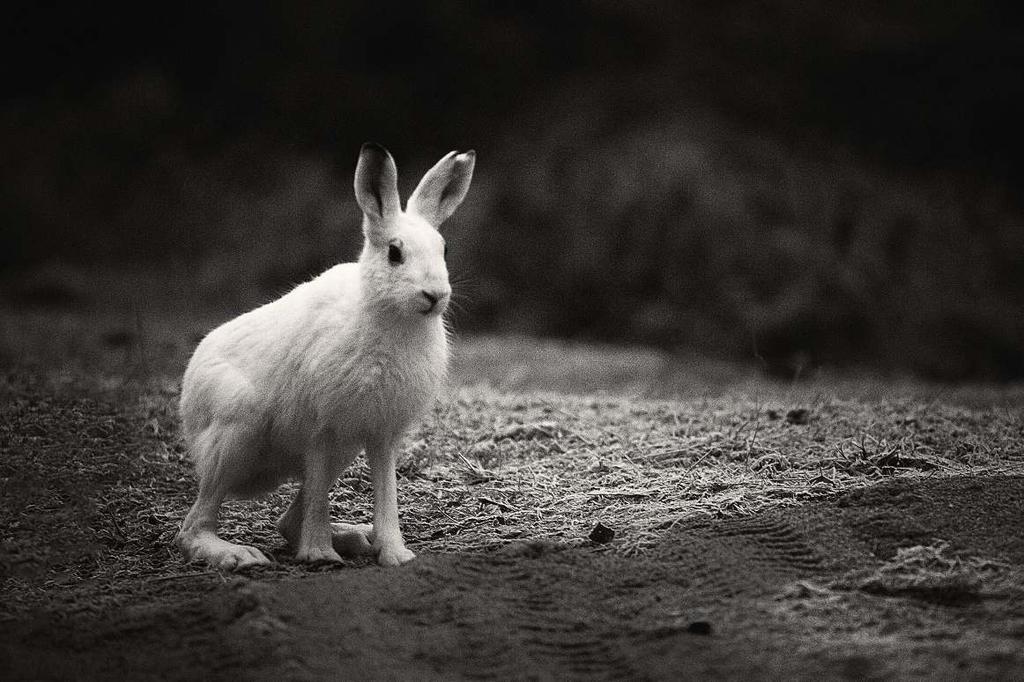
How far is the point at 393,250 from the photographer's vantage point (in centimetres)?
407

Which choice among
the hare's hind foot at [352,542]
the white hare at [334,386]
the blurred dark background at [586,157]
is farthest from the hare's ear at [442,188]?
the blurred dark background at [586,157]

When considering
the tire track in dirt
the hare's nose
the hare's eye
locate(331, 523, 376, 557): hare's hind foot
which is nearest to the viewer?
the tire track in dirt

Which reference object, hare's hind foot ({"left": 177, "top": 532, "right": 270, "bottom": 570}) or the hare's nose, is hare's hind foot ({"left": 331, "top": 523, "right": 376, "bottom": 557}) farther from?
the hare's nose

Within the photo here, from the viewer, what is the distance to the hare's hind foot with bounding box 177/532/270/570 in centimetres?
402

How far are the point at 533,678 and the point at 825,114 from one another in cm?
1050

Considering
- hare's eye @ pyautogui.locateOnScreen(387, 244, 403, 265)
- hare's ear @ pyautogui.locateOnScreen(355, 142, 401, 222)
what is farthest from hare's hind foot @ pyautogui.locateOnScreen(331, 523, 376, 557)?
hare's ear @ pyautogui.locateOnScreen(355, 142, 401, 222)

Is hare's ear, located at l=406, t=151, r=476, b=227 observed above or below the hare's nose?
above

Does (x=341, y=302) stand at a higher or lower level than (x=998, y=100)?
lower


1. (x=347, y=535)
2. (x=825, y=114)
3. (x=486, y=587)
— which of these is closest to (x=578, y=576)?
(x=486, y=587)

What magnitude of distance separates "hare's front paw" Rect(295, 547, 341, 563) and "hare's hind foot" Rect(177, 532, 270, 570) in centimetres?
13

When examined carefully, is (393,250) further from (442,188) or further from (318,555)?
(318,555)

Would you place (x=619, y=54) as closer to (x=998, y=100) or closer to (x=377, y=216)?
(x=998, y=100)

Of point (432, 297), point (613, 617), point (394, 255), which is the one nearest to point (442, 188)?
point (394, 255)

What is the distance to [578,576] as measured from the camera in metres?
3.78
